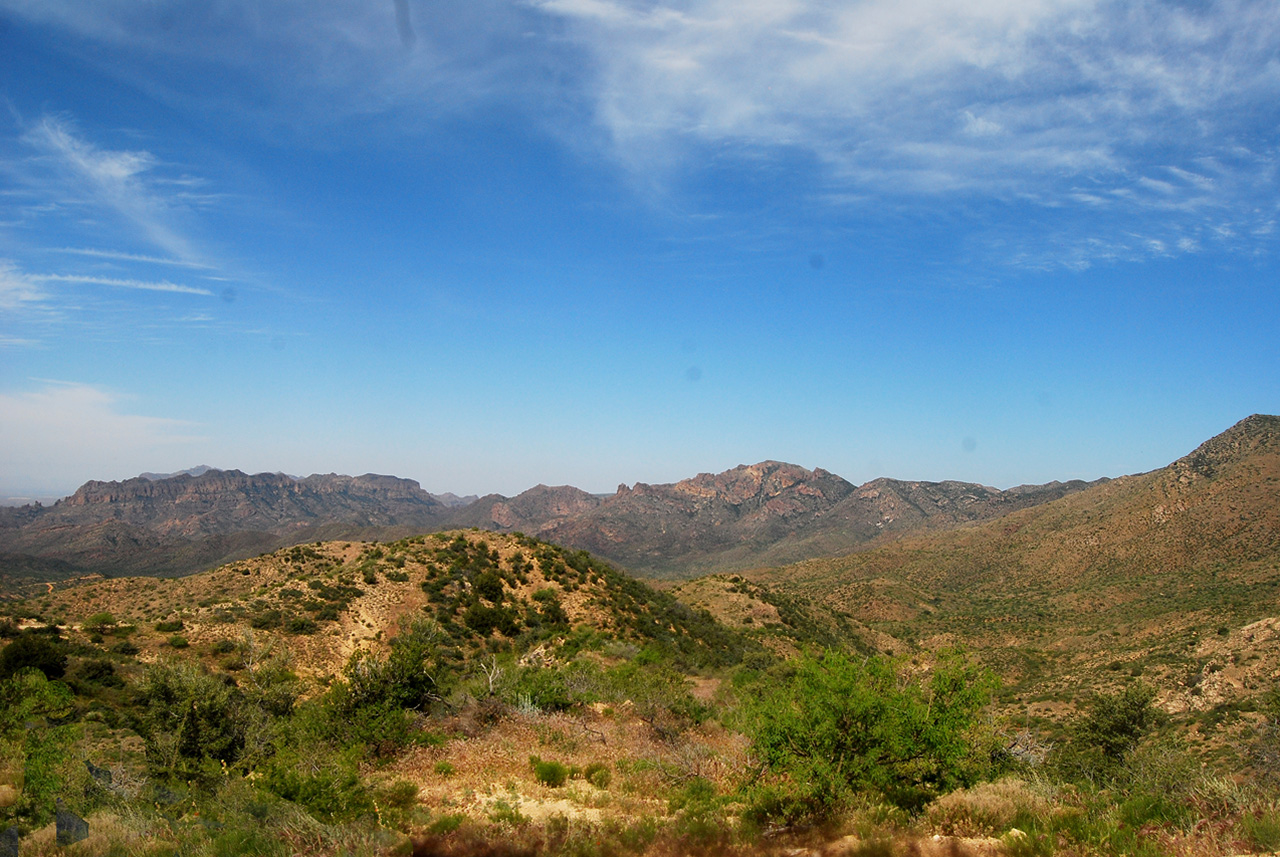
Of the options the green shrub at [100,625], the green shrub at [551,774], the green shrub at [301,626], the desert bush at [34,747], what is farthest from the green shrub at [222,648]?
the green shrub at [551,774]

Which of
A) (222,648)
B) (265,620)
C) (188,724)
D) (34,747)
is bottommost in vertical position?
(222,648)

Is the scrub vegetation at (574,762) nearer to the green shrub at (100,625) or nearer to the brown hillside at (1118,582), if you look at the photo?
the green shrub at (100,625)

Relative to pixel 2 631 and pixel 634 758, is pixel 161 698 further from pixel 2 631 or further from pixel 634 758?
pixel 2 631

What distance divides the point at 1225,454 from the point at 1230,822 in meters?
102

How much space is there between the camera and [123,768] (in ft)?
42.3

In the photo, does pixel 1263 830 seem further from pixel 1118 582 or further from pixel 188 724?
pixel 1118 582

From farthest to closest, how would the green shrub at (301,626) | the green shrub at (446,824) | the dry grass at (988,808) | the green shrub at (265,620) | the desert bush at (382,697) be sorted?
the green shrub at (301,626) < the green shrub at (265,620) < the desert bush at (382,697) < the green shrub at (446,824) < the dry grass at (988,808)

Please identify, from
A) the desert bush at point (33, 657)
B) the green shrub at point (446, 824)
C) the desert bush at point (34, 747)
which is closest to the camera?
the green shrub at point (446, 824)

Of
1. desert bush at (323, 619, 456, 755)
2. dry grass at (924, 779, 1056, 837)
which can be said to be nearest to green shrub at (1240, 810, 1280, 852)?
dry grass at (924, 779, 1056, 837)

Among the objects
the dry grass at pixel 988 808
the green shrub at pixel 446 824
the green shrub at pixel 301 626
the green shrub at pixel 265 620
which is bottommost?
the green shrub at pixel 301 626

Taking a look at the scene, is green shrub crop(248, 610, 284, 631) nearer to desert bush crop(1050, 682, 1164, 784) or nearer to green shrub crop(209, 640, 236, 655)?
green shrub crop(209, 640, 236, 655)

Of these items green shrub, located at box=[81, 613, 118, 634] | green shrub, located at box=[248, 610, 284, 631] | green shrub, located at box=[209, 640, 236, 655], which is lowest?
green shrub, located at box=[209, 640, 236, 655]

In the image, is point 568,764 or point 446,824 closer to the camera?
point 446,824

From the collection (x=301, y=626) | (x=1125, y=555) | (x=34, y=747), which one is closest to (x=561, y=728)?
(x=34, y=747)
